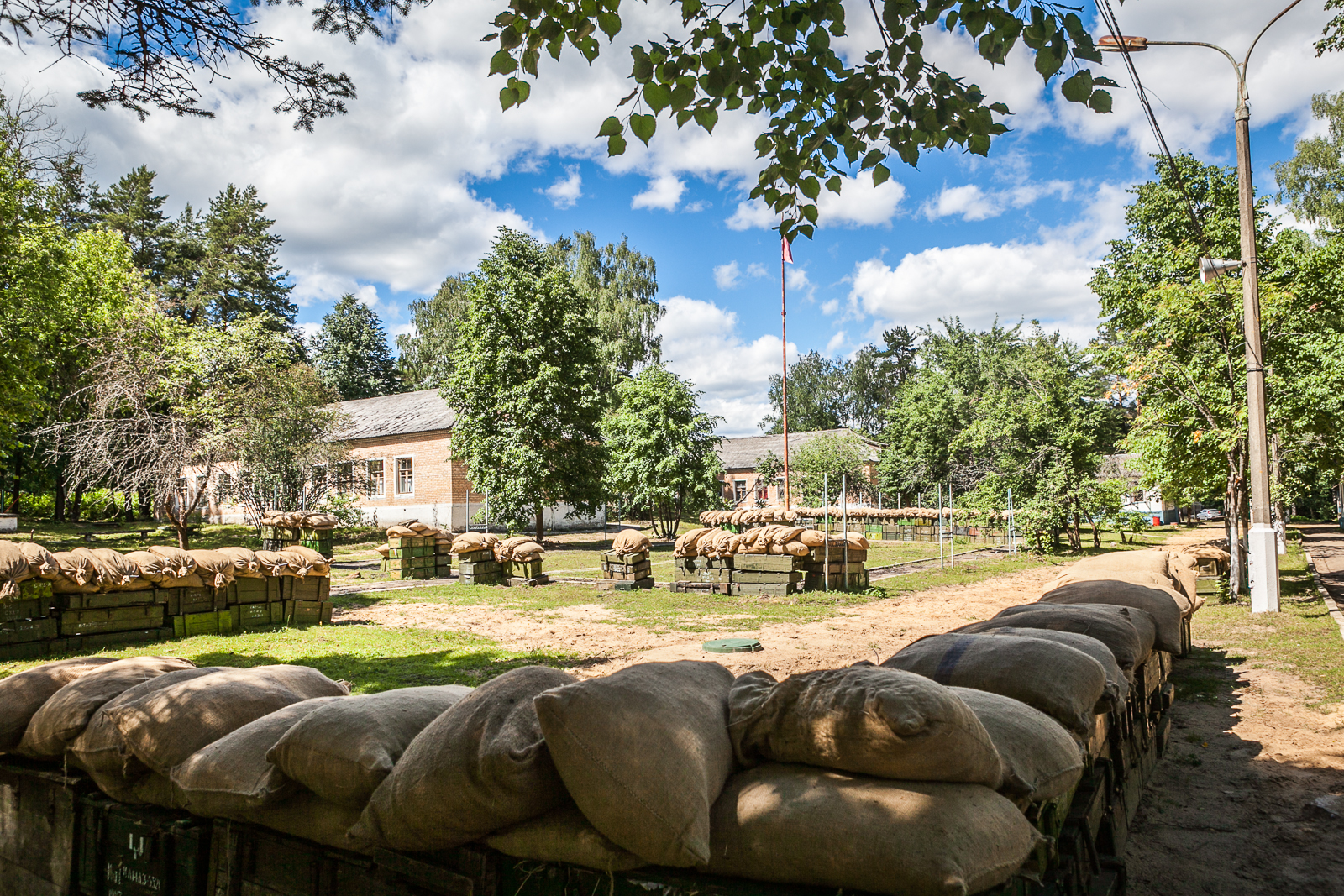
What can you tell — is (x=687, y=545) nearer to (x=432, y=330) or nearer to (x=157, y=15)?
(x=157, y=15)

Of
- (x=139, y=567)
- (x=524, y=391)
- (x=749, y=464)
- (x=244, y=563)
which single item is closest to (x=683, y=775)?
(x=139, y=567)

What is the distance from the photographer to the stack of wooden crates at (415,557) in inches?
719

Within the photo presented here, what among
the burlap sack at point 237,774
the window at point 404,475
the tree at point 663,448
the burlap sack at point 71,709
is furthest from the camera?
the window at point 404,475

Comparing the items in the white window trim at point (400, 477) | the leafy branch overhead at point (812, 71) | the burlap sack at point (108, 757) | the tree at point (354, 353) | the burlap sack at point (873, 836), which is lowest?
the burlap sack at point (108, 757)

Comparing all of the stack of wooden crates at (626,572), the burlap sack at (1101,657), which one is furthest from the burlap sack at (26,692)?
the stack of wooden crates at (626,572)

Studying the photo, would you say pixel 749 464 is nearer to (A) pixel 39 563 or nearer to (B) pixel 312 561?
(B) pixel 312 561

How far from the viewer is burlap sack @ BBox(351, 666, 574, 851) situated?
2182mm

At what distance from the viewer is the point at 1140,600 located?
18.4 ft

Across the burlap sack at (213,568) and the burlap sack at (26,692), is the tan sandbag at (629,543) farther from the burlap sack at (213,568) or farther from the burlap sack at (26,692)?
the burlap sack at (26,692)

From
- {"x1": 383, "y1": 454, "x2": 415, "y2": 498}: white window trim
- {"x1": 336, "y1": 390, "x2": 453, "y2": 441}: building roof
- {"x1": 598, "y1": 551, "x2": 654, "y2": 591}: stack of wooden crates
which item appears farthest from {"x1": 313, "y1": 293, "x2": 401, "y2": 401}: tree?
{"x1": 598, "y1": 551, "x2": 654, "y2": 591}: stack of wooden crates

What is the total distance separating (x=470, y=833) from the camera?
7.43ft

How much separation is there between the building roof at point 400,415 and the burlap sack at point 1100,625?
31.1 meters

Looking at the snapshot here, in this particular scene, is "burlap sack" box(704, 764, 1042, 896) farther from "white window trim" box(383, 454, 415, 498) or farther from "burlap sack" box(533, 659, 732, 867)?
"white window trim" box(383, 454, 415, 498)

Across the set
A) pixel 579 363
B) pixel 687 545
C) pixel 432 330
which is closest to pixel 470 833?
pixel 687 545
